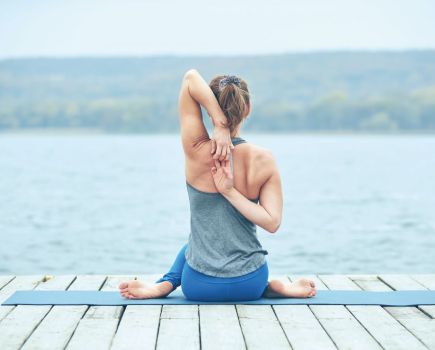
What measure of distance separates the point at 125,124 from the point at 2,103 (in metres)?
10.3

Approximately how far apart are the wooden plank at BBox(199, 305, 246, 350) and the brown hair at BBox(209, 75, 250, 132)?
0.84 meters

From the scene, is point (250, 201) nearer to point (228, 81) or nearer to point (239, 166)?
point (239, 166)

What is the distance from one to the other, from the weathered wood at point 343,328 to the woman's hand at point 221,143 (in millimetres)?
806

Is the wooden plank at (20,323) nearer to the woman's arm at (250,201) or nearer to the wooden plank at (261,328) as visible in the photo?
the wooden plank at (261,328)

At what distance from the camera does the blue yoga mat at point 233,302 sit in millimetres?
3557

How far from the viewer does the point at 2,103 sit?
207ft

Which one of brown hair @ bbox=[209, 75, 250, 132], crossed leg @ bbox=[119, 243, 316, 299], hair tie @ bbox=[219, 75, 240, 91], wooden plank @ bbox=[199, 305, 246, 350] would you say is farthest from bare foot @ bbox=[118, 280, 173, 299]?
hair tie @ bbox=[219, 75, 240, 91]

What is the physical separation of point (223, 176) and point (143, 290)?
0.68m

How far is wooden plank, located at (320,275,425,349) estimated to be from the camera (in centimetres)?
290

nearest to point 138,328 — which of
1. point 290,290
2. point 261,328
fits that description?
point 261,328

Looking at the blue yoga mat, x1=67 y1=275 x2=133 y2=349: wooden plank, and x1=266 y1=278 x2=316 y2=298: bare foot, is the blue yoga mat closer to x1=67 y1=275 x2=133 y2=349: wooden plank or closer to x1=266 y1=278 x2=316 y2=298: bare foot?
x1=266 y1=278 x2=316 y2=298: bare foot

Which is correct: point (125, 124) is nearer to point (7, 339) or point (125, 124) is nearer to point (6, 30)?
point (7, 339)

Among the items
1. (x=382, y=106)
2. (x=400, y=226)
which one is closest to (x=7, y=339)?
(x=400, y=226)

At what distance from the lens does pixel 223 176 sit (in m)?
3.48
